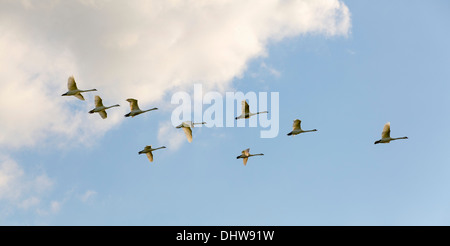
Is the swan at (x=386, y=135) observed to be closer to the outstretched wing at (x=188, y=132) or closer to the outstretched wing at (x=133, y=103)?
the outstretched wing at (x=188, y=132)

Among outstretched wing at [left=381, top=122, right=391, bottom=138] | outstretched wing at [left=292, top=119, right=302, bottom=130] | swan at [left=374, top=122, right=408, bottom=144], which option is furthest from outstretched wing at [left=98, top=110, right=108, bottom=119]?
outstretched wing at [left=381, top=122, right=391, bottom=138]

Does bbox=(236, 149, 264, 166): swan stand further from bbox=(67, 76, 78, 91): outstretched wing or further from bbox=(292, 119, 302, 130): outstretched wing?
bbox=(67, 76, 78, 91): outstretched wing

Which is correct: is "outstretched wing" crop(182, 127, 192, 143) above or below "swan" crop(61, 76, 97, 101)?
below

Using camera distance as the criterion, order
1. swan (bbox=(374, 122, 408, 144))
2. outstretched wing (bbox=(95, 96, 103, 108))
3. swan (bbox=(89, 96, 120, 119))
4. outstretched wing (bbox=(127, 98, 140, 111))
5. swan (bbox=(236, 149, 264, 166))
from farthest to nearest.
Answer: swan (bbox=(236, 149, 264, 166)) → outstretched wing (bbox=(95, 96, 103, 108)) → swan (bbox=(89, 96, 120, 119)) → outstretched wing (bbox=(127, 98, 140, 111)) → swan (bbox=(374, 122, 408, 144))

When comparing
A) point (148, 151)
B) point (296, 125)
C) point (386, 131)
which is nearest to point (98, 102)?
point (148, 151)

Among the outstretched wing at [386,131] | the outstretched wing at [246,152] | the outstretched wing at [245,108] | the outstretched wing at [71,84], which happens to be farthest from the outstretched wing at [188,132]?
the outstretched wing at [386,131]

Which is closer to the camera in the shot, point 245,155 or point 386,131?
point 386,131

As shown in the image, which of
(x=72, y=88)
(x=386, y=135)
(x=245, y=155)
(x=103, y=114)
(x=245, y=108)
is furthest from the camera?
(x=245, y=155)

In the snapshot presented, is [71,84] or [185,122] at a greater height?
[71,84]

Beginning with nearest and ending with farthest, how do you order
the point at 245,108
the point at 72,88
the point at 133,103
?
the point at 245,108 < the point at 72,88 < the point at 133,103

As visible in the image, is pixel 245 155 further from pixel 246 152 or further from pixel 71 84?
pixel 71 84

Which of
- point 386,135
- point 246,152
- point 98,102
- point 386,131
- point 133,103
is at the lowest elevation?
point 386,135
